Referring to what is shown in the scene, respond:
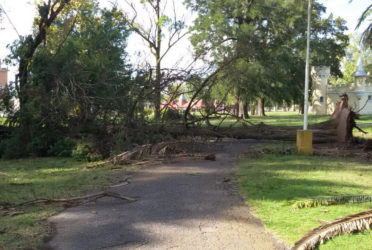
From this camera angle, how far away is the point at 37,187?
7.23 m

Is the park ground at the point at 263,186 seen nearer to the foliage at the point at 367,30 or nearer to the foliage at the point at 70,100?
A: the foliage at the point at 70,100

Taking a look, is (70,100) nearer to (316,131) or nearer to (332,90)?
(316,131)

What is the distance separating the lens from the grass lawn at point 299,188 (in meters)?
4.22

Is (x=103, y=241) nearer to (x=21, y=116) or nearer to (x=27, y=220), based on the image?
(x=27, y=220)

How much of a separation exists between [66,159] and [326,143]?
910cm

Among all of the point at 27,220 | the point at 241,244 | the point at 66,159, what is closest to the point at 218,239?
the point at 241,244

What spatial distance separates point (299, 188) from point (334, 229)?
2.72 meters

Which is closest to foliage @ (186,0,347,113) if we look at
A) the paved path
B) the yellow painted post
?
the yellow painted post

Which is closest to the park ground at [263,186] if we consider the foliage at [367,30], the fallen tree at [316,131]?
the fallen tree at [316,131]

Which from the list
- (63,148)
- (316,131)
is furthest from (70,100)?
(316,131)

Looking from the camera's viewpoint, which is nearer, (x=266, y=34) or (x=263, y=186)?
(x=263, y=186)

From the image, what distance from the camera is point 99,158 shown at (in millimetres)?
10828

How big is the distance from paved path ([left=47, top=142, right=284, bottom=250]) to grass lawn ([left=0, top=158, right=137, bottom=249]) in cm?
29

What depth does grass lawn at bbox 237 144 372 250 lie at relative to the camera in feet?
13.8
